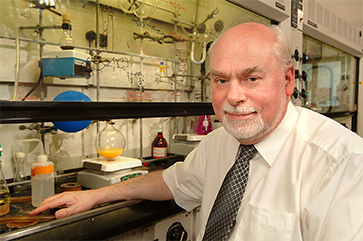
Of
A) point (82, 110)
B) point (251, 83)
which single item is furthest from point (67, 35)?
point (251, 83)

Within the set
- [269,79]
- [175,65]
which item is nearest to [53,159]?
[175,65]

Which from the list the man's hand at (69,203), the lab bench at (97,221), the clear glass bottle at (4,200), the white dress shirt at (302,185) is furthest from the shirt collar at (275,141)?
the clear glass bottle at (4,200)

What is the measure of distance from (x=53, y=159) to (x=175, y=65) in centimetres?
88

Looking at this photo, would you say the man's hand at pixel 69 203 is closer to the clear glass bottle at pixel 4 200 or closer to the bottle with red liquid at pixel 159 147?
the clear glass bottle at pixel 4 200

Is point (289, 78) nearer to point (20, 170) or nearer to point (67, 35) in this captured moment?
point (67, 35)

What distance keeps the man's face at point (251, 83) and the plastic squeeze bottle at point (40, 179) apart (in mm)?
793

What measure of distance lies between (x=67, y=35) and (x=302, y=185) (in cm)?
110

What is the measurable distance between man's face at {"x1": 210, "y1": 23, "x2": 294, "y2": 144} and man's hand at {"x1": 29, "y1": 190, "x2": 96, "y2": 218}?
2.08 ft

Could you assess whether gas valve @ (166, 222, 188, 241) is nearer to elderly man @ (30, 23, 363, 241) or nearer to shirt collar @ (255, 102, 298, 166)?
elderly man @ (30, 23, 363, 241)

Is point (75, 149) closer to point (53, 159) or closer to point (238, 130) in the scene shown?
point (53, 159)

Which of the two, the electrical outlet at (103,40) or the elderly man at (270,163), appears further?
the electrical outlet at (103,40)

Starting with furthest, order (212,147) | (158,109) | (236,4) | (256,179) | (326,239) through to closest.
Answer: (236,4) < (158,109) < (212,147) < (256,179) < (326,239)

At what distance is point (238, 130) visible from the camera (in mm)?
907

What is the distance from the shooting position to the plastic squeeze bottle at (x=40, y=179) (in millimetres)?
1140
